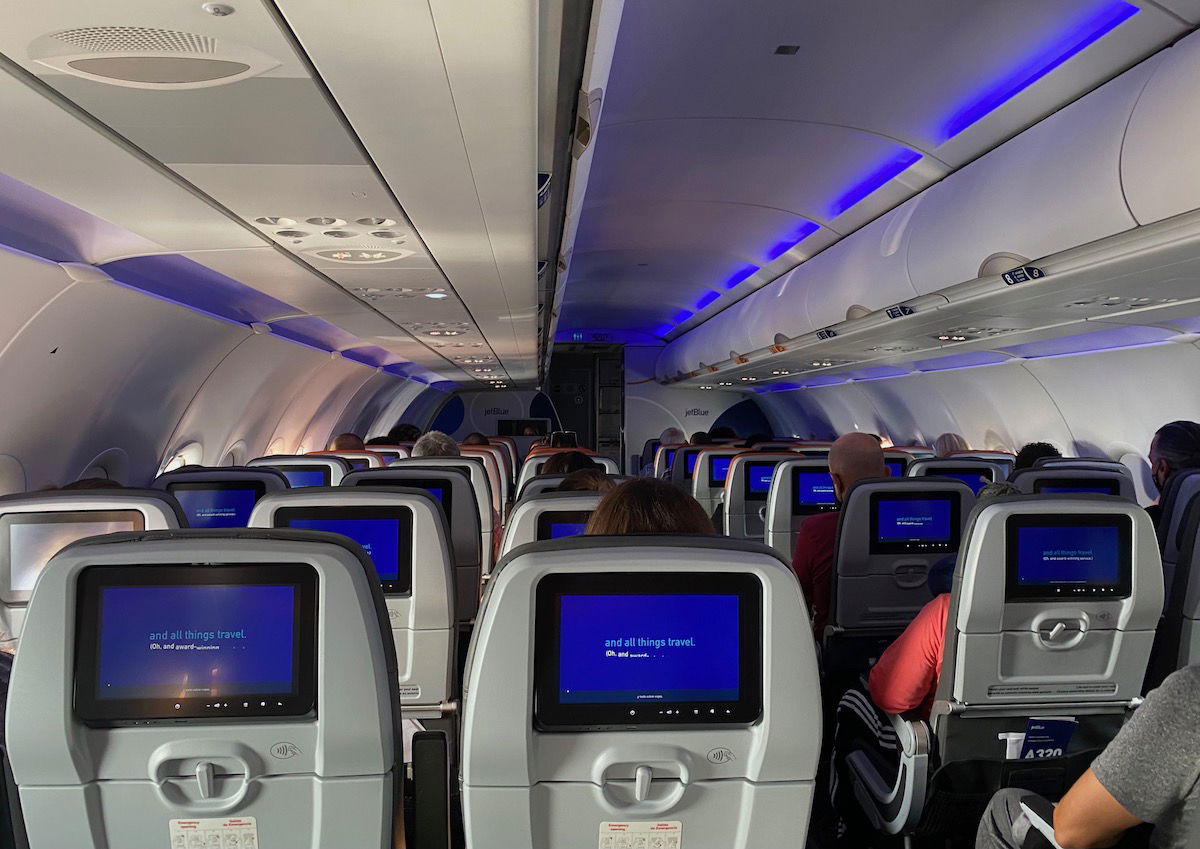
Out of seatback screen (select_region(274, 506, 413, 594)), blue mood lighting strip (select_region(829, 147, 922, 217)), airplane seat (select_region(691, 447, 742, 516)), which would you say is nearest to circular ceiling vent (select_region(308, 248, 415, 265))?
seatback screen (select_region(274, 506, 413, 594))

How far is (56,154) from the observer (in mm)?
3531

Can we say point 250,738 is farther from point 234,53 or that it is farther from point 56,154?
point 56,154

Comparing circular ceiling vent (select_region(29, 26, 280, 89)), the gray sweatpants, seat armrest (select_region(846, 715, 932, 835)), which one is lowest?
seat armrest (select_region(846, 715, 932, 835))

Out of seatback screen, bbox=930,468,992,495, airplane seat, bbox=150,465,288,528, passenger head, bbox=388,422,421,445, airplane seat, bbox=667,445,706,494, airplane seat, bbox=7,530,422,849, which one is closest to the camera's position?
airplane seat, bbox=7,530,422,849

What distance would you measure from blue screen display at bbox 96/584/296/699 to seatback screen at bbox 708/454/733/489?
893 centimetres

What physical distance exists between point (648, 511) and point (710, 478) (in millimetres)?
8019

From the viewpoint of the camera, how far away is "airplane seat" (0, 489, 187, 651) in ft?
12.2

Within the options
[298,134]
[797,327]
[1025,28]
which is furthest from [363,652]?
[797,327]

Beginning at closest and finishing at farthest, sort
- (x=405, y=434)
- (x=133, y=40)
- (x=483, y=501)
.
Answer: (x=133, y=40) < (x=483, y=501) < (x=405, y=434)

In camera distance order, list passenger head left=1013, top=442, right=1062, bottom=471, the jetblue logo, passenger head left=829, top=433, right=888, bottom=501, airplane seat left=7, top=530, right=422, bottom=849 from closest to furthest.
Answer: airplane seat left=7, top=530, right=422, bottom=849, the jetblue logo, passenger head left=829, top=433, right=888, bottom=501, passenger head left=1013, top=442, right=1062, bottom=471

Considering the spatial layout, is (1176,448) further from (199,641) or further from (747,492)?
(199,641)

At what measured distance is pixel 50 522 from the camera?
3789 millimetres

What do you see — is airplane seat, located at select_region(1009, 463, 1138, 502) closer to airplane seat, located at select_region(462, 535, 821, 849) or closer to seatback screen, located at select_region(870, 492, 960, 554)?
seatback screen, located at select_region(870, 492, 960, 554)

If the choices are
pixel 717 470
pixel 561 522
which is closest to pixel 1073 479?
pixel 561 522
